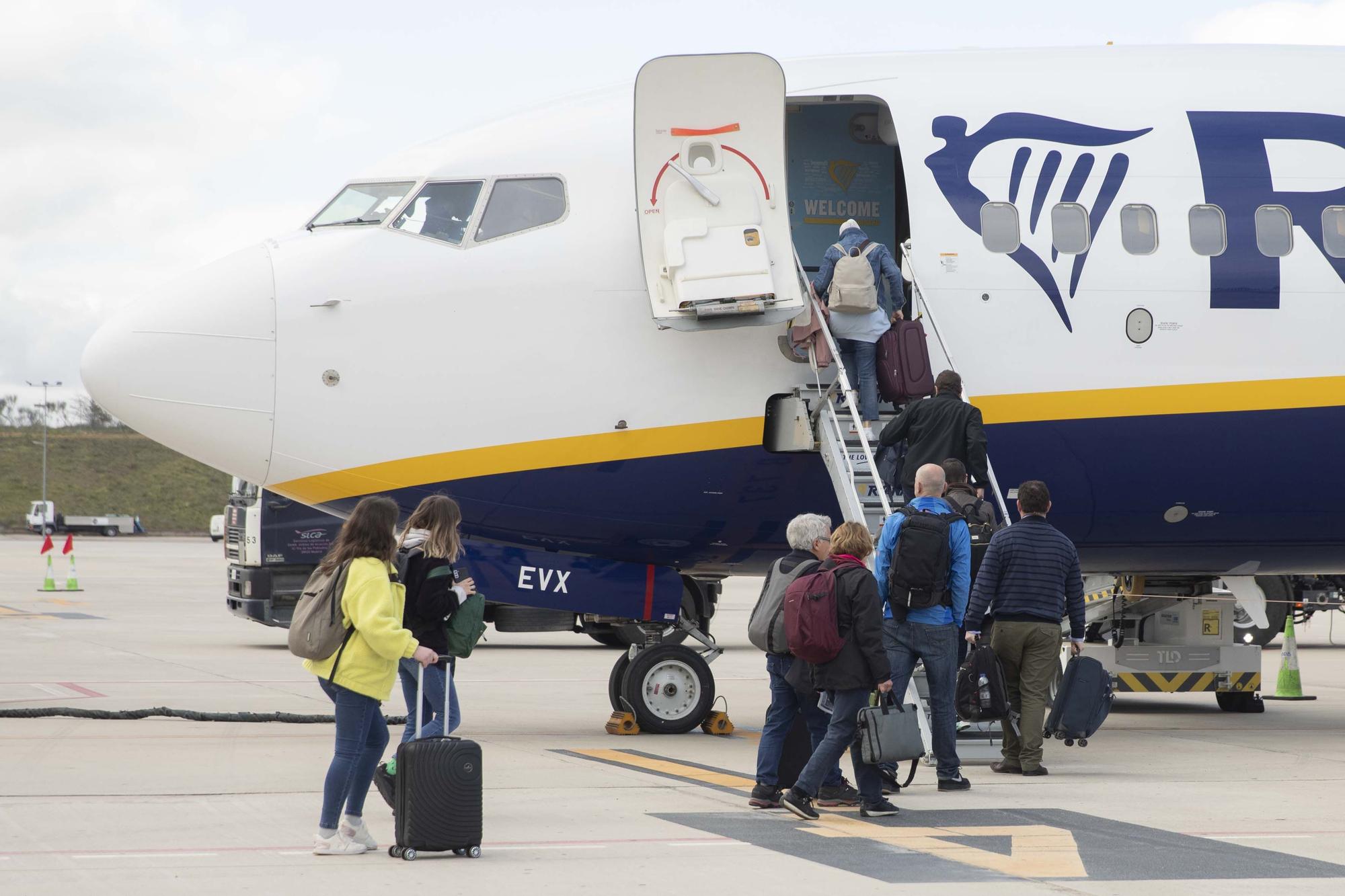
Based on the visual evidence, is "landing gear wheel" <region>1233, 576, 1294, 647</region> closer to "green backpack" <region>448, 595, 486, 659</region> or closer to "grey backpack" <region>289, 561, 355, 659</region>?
Result: "green backpack" <region>448, 595, 486, 659</region>

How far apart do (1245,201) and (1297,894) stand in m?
6.83

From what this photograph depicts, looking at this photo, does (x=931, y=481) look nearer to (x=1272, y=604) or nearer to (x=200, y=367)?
(x=200, y=367)

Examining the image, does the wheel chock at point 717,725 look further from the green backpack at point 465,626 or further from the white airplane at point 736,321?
the green backpack at point 465,626

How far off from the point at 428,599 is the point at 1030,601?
456cm

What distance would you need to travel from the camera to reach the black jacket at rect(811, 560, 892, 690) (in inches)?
331

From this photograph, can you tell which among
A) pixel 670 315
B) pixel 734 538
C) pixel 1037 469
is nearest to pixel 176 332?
pixel 670 315

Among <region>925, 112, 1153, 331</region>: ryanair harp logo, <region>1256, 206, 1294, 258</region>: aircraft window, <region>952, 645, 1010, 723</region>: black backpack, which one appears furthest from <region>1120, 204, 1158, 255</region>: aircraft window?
<region>952, 645, 1010, 723</region>: black backpack

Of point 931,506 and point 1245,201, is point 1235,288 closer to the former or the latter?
point 1245,201

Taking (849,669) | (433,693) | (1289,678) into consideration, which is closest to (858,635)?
(849,669)

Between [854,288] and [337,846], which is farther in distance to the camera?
[854,288]

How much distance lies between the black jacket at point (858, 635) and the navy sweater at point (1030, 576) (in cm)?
247

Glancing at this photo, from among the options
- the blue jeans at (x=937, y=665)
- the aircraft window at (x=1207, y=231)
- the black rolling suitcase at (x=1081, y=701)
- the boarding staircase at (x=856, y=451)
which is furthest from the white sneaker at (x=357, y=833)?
the aircraft window at (x=1207, y=231)

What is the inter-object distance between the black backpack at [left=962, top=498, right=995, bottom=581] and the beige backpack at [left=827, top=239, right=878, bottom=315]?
1629 mm

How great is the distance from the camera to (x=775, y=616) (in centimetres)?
870
